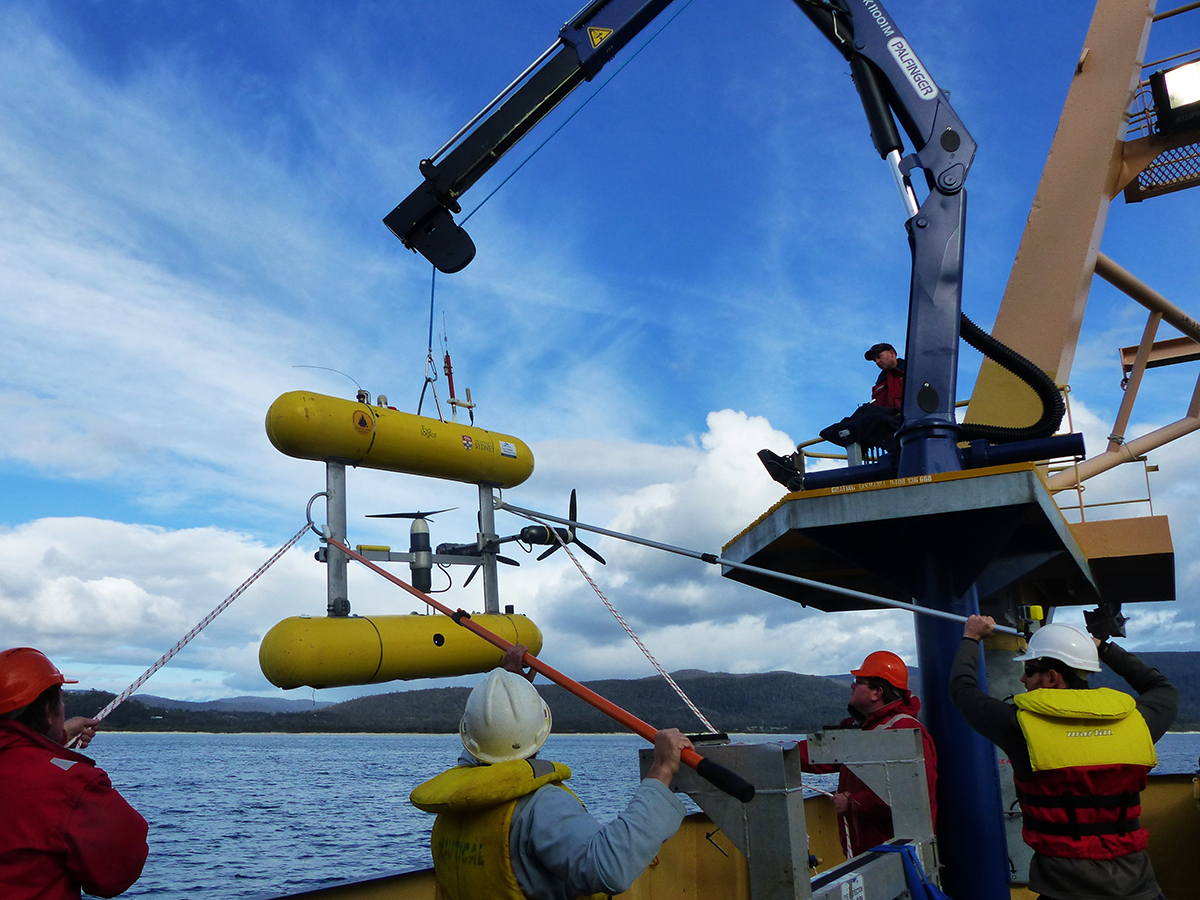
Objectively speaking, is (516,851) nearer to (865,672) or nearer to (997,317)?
(865,672)

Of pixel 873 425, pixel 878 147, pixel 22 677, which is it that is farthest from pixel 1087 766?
pixel 878 147

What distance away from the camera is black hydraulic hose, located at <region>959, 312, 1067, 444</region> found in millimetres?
7703

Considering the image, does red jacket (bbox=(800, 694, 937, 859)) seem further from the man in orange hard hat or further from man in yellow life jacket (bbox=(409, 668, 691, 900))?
man in yellow life jacket (bbox=(409, 668, 691, 900))

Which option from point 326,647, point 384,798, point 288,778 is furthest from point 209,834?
point 288,778

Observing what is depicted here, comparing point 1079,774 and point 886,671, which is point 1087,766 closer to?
point 1079,774

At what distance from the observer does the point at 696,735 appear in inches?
130

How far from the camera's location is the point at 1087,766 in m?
3.56

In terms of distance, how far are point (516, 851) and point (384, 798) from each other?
2650 inches

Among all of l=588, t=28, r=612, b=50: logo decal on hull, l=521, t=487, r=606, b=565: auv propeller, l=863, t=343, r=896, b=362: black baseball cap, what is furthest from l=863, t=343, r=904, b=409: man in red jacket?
l=588, t=28, r=612, b=50: logo decal on hull

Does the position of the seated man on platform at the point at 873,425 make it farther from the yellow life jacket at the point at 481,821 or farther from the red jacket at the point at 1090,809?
the yellow life jacket at the point at 481,821

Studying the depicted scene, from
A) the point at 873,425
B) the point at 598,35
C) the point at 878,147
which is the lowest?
the point at 873,425

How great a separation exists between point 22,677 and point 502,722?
5.80 ft

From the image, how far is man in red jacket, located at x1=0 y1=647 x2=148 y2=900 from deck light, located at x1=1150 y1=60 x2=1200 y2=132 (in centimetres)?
1441

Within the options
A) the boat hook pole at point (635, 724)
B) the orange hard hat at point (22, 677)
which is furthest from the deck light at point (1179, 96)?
the orange hard hat at point (22, 677)
